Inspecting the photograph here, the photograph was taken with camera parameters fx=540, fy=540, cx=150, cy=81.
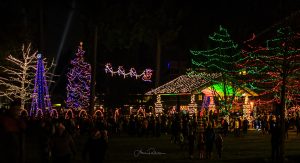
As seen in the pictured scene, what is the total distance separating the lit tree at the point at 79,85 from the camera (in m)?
51.7

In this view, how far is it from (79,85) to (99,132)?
38.9 metres

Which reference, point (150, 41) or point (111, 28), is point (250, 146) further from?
point (150, 41)

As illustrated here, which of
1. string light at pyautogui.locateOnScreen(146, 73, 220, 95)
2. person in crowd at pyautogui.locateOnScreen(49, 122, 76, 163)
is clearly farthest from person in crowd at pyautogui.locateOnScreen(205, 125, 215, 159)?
string light at pyautogui.locateOnScreen(146, 73, 220, 95)

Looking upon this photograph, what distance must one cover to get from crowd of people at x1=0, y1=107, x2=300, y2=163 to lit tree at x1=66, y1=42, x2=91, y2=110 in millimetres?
14361

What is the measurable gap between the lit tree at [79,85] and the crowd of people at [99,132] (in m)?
14.4

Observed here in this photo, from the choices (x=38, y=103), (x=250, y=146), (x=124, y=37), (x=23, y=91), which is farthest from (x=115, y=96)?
(x=250, y=146)

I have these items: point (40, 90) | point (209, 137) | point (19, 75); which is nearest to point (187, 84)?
point (19, 75)

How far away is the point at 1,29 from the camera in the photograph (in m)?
33.5

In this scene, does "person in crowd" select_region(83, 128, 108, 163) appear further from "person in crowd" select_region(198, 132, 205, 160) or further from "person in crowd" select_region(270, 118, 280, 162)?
"person in crowd" select_region(270, 118, 280, 162)

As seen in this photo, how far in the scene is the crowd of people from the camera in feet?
25.7

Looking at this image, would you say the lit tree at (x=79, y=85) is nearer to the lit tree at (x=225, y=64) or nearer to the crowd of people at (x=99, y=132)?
the crowd of people at (x=99, y=132)

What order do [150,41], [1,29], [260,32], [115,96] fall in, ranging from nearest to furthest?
[1,29] → [260,32] → [150,41] → [115,96]

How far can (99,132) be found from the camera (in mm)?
13547

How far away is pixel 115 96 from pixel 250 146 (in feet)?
112
